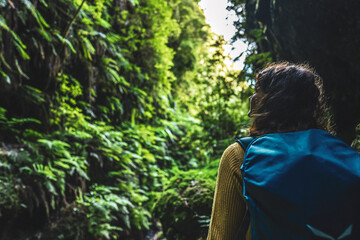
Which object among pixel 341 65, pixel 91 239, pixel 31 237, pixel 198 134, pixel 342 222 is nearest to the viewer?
pixel 342 222

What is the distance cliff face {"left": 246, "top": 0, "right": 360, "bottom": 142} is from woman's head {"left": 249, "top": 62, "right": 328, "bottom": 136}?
5.04 ft

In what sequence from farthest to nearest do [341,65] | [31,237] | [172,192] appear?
[31,237] < [172,192] < [341,65]

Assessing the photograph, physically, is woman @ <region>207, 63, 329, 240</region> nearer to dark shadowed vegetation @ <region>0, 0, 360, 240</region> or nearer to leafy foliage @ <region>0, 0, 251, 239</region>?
dark shadowed vegetation @ <region>0, 0, 360, 240</region>

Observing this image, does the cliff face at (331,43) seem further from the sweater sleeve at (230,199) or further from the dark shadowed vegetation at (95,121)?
the sweater sleeve at (230,199)

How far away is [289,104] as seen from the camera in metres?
1.26

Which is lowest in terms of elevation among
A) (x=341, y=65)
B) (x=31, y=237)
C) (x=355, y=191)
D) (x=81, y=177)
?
(x=31, y=237)

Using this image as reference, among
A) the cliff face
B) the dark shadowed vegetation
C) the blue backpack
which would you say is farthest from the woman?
the cliff face

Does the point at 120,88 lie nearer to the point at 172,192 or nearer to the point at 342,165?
the point at 172,192

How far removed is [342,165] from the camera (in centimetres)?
93

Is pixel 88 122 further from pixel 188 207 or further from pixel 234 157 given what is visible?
pixel 234 157

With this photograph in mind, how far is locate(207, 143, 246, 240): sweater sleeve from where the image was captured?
1.28m

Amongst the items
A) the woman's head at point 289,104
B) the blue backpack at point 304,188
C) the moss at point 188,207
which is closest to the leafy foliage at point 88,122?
the moss at point 188,207

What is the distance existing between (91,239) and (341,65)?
5.08 meters

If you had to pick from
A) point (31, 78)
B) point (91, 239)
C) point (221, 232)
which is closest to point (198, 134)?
point (91, 239)
